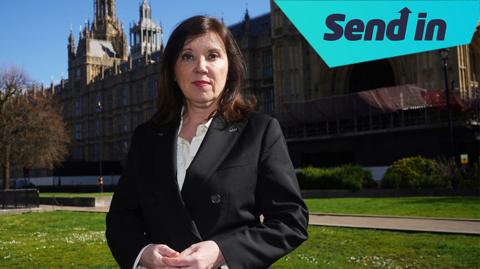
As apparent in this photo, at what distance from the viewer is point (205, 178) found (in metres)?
2.07

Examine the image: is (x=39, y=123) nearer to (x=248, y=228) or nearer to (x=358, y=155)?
(x=358, y=155)

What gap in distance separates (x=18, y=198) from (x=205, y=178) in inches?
886

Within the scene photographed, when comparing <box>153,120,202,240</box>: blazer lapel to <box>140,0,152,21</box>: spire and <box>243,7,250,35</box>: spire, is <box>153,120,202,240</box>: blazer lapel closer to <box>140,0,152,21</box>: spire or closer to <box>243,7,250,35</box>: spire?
<box>243,7,250,35</box>: spire

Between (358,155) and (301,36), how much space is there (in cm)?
1319

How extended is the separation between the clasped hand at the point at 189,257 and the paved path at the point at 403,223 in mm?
8506

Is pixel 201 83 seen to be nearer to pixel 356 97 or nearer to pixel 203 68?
pixel 203 68

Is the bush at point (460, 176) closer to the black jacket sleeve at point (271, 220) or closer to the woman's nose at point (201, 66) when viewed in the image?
the black jacket sleeve at point (271, 220)

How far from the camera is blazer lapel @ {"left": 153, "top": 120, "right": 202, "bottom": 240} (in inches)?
81.0

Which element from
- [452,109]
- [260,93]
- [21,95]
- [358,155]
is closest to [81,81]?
[260,93]

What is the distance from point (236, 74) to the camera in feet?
7.92

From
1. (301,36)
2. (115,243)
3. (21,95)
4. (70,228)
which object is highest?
(301,36)

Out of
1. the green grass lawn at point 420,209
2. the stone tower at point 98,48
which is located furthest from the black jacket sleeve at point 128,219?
the stone tower at point 98,48

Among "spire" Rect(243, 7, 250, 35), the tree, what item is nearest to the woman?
the tree

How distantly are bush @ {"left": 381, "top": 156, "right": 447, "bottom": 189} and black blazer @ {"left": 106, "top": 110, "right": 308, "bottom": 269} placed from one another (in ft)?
68.3
